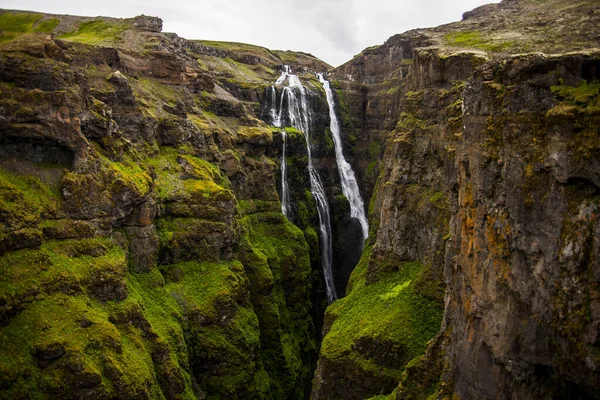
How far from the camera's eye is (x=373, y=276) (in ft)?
134

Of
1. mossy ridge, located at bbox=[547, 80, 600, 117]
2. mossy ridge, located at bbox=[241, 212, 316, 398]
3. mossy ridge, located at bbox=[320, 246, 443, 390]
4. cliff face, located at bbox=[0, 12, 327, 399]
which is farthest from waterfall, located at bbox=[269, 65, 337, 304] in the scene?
mossy ridge, located at bbox=[547, 80, 600, 117]

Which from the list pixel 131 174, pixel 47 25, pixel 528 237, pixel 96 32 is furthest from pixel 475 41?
pixel 47 25

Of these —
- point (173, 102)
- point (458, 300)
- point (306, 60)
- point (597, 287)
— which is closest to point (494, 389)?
point (458, 300)

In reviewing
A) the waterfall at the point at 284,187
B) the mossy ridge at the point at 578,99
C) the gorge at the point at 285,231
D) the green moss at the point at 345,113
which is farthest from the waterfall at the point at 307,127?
the mossy ridge at the point at 578,99

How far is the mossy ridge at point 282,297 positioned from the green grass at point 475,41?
25.2 metres

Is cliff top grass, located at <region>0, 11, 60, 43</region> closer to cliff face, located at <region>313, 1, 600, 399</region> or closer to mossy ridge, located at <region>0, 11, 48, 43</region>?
mossy ridge, located at <region>0, 11, 48, 43</region>

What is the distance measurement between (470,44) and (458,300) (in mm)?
31253

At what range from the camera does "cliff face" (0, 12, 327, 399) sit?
28391mm

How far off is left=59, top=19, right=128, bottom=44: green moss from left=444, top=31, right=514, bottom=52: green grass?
3647 cm

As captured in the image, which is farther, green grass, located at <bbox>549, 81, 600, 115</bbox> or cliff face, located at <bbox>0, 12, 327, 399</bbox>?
cliff face, located at <bbox>0, 12, 327, 399</bbox>

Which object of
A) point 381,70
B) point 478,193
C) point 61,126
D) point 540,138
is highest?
point 381,70

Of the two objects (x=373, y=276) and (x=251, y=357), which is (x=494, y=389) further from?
(x=251, y=357)

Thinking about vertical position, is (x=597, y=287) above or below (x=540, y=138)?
below

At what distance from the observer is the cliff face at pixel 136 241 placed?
1118 inches
